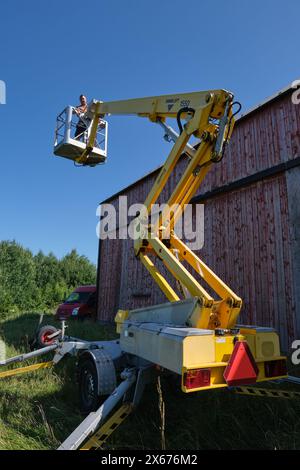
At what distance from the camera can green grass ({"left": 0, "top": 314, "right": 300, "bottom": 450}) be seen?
3773 millimetres

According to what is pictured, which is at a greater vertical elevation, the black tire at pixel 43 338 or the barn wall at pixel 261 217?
the barn wall at pixel 261 217

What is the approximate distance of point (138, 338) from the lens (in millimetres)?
4340

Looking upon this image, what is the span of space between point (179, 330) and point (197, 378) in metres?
0.51

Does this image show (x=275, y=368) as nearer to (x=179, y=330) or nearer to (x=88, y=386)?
(x=179, y=330)

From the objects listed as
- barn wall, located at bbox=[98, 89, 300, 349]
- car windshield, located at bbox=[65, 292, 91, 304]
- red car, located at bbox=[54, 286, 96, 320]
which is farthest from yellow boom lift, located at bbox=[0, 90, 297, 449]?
car windshield, located at bbox=[65, 292, 91, 304]

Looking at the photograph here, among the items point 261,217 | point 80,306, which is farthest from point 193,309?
point 80,306

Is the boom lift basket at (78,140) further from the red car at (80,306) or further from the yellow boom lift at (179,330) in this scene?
the red car at (80,306)

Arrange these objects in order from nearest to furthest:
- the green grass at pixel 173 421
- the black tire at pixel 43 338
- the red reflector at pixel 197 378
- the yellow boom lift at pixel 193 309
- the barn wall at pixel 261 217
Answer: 1. the red reflector at pixel 197 378
2. the yellow boom lift at pixel 193 309
3. the green grass at pixel 173 421
4. the barn wall at pixel 261 217
5. the black tire at pixel 43 338

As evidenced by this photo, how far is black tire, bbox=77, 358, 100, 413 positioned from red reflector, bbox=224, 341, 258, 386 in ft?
6.56

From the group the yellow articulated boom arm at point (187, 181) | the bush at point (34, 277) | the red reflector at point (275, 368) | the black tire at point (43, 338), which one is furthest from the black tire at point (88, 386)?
the bush at point (34, 277)

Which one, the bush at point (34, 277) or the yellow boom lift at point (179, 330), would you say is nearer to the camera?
the yellow boom lift at point (179, 330)

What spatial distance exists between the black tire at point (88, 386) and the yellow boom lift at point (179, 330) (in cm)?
1

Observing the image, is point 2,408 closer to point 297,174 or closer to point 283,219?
point 283,219

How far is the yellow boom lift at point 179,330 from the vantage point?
3.40 meters
